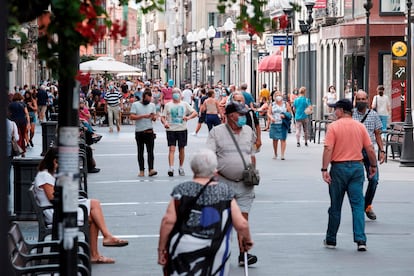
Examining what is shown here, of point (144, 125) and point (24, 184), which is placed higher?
point (144, 125)

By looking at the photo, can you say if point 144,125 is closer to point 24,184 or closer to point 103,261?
point 24,184

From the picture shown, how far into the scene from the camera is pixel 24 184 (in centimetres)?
1742

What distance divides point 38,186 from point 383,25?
117 feet

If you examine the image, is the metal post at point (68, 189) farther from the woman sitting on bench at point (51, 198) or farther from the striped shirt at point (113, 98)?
the striped shirt at point (113, 98)

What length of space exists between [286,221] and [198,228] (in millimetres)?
8755

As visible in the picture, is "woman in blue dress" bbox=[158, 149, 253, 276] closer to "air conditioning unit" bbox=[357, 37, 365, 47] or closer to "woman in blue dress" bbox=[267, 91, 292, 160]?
"woman in blue dress" bbox=[267, 91, 292, 160]

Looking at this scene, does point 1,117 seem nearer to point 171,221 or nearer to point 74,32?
point 74,32

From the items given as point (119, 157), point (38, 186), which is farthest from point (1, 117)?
point (119, 157)

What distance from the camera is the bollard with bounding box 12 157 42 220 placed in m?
17.2

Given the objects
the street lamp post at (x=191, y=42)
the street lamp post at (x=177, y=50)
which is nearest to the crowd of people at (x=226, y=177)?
the street lamp post at (x=191, y=42)

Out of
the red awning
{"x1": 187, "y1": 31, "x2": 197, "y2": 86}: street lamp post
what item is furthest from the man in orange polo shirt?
{"x1": 187, "y1": 31, "x2": 197, "y2": 86}: street lamp post

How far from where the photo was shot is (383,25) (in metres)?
47.5

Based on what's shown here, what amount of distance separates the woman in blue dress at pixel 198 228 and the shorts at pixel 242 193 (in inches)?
161

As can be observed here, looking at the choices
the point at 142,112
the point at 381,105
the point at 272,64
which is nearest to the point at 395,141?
the point at 381,105
